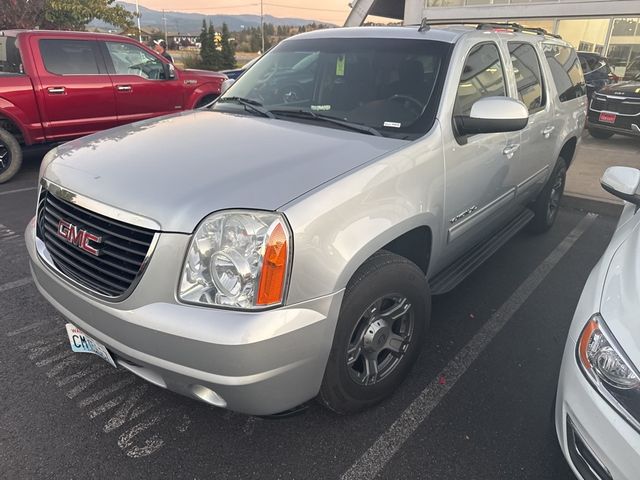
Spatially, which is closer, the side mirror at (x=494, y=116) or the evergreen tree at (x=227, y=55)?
the side mirror at (x=494, y=116)

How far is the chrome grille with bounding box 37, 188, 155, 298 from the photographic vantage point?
186 cm

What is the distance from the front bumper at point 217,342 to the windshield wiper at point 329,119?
106cm

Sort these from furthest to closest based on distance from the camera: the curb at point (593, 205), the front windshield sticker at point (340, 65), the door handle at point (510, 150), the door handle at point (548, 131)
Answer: the curb at point (593, 205) < the door handle at point (548, 131) < the door handle at point (510, 150) < the front windshield sticker at point (340, 65)

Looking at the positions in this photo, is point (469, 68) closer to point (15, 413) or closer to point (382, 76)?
point (382, 76)

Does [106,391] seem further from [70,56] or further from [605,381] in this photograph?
[70,56]

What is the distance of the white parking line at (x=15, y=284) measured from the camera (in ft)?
11.6

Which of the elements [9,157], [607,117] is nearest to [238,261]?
[9,157]

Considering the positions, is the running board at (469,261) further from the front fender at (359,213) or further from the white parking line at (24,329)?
the white parking line at (24,329)

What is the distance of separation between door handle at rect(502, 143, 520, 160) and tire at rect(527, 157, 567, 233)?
1.34 meters

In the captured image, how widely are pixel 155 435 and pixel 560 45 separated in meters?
4.78

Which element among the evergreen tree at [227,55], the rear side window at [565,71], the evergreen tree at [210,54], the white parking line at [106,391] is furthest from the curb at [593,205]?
the evergreen tree at [227,55]

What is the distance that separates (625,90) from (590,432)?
33.1 ft

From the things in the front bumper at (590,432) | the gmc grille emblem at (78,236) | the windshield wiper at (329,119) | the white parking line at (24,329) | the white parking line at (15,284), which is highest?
the windshield wiper at (329,119)

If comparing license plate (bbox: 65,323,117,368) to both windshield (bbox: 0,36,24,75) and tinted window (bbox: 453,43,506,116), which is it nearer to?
tinted window (bbox: 453,43,506,116)
